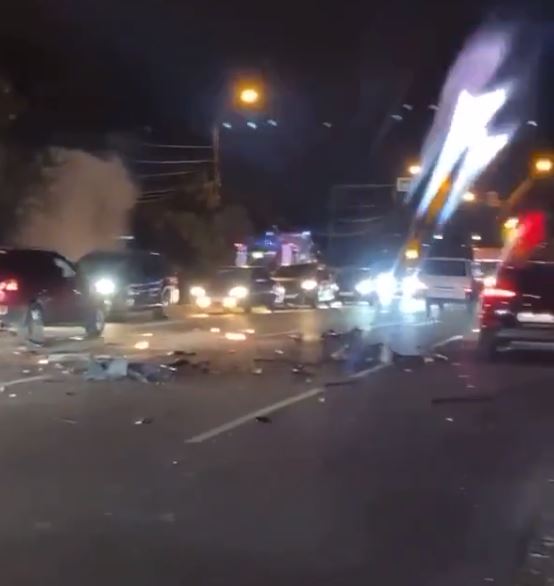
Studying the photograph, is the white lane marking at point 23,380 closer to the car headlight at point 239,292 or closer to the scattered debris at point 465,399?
the scattered debris at point 465,399

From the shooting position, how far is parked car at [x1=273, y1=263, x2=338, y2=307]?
143ft

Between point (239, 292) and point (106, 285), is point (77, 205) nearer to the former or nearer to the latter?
point (239, 292)

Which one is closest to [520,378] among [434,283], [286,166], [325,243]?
[434,283]

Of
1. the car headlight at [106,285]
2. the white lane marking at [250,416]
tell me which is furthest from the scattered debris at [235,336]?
the white lane marking at [250,416]

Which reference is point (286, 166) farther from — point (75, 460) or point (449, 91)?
point (75, 460)

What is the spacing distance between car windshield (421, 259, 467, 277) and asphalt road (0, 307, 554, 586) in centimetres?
2223

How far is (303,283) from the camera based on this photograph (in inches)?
1741

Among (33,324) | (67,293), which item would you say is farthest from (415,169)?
(33,324)

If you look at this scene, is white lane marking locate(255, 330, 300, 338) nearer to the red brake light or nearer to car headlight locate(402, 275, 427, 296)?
the red brake light

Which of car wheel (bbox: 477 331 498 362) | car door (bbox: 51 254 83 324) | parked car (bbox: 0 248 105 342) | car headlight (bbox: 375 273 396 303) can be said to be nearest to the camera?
car wheel (bbox: 477 331 498 362)

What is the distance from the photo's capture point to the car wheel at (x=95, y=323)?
82.4ft

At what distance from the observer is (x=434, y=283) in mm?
40406

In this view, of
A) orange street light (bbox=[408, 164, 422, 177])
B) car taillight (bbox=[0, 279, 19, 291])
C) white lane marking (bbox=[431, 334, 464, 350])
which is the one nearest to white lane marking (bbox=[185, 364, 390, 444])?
white lane marking (bbox=[431, 334, 464, 350])

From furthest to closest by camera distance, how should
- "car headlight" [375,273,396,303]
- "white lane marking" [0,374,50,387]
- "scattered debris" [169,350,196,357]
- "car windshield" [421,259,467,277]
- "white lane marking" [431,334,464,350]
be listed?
"car windshield" [421,259,467,277] → "car headlight" [375,273,396,303] → "white lane marking" [431,334,464,350] → "scattered debris" [169,350,196,357] → "white lane marking" [0,374,50,387]
